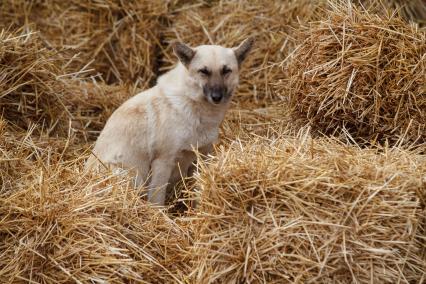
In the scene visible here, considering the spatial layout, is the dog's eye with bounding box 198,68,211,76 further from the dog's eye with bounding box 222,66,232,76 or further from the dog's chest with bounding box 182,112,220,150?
the dog's chest with bounding box 182,112,220,150

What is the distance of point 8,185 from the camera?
16.9 feet

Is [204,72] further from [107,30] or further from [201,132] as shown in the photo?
[107,30]

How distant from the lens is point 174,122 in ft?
20.1

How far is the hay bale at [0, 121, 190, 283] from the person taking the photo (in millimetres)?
4578

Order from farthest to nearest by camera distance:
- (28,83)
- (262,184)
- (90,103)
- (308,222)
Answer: (90,103)
(28,83)
(262,184)
(308,222)

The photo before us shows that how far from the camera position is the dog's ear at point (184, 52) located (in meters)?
6.27

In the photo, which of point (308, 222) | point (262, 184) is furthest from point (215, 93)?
point (308, 222)

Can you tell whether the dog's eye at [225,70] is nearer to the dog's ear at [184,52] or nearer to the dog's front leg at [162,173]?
the dog's ear at [184,52]

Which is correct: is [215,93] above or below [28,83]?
above

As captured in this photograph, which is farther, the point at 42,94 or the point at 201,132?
the point at 42,94

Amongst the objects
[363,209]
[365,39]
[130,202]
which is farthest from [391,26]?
[130,202]

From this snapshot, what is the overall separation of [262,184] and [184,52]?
2.09 meters

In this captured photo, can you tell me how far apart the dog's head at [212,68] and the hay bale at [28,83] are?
1228mm

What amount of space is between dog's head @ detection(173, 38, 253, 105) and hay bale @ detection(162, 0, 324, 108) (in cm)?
136
